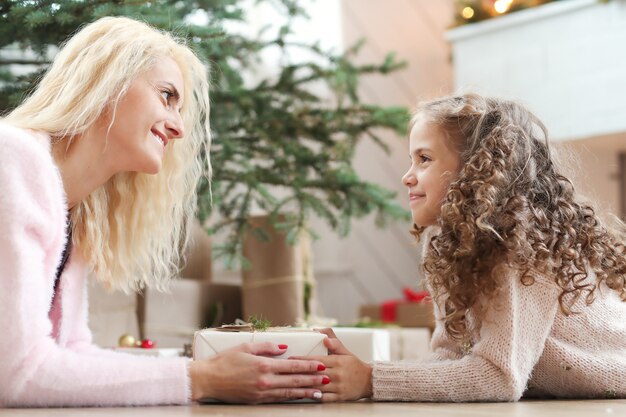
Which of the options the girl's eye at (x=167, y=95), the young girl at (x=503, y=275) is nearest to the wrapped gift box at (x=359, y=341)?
the young girl at (x=503, y=275)

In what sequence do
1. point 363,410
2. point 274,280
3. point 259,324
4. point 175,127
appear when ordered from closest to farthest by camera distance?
point 363,410
point 259,324
point 175,127
point 274,280

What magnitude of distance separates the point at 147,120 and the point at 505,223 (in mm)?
653

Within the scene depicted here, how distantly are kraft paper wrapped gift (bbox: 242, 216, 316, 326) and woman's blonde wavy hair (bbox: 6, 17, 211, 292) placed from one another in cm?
113

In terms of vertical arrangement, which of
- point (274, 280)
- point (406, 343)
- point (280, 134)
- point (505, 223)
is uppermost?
point (280, 134)

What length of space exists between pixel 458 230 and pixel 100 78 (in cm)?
68

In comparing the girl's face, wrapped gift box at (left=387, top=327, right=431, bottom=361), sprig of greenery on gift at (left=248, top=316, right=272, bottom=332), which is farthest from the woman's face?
wrapped gift box at (left=387, top=327, right=431, bottom=361)

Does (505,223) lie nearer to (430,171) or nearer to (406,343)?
(430,171)

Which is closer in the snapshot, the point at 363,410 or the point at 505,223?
the point at 363,410

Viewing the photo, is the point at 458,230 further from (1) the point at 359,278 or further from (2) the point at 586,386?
(1) the point at 359,278

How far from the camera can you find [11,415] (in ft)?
4.12

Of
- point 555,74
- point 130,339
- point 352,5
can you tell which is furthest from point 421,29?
point 130,339

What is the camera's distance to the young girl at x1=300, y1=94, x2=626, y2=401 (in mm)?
1460

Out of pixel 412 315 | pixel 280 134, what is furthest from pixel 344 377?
pixel 412 315

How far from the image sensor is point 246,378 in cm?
139
